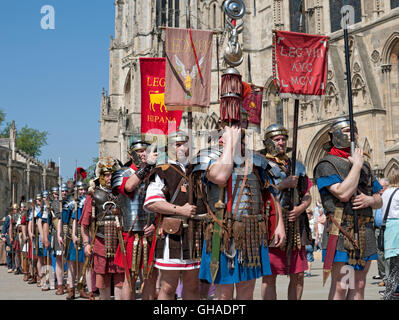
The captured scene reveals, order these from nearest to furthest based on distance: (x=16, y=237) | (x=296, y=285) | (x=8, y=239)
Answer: (x=296, y=285), (x=16, y=237), (x=8, y=239)

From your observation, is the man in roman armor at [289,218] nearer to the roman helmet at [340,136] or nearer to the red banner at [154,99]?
the roman helmet at [340,136]

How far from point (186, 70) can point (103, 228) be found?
2527mm

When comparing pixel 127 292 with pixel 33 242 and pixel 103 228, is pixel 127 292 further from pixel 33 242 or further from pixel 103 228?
pixel 33 242

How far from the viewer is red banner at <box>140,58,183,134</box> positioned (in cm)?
791

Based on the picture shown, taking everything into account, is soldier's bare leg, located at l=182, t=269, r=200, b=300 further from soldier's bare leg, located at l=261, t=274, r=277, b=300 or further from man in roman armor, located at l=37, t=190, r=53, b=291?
man in roman armor, located at l=37, t=190, r=53, b=291

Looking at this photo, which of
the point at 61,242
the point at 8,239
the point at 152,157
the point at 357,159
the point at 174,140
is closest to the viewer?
the point at 357,159

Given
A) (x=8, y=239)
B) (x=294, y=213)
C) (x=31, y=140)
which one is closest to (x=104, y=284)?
(x=294, y=213)

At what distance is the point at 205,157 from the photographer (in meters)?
4.66

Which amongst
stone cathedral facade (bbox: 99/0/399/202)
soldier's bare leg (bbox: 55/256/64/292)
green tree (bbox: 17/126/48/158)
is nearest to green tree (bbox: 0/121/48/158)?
green tree (bbox: 17/126/48/158)

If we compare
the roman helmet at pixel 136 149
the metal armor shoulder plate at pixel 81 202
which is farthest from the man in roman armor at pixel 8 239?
the roman helmet at pixel 136 149

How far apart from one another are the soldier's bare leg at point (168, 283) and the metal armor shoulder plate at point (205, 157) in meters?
1.21
